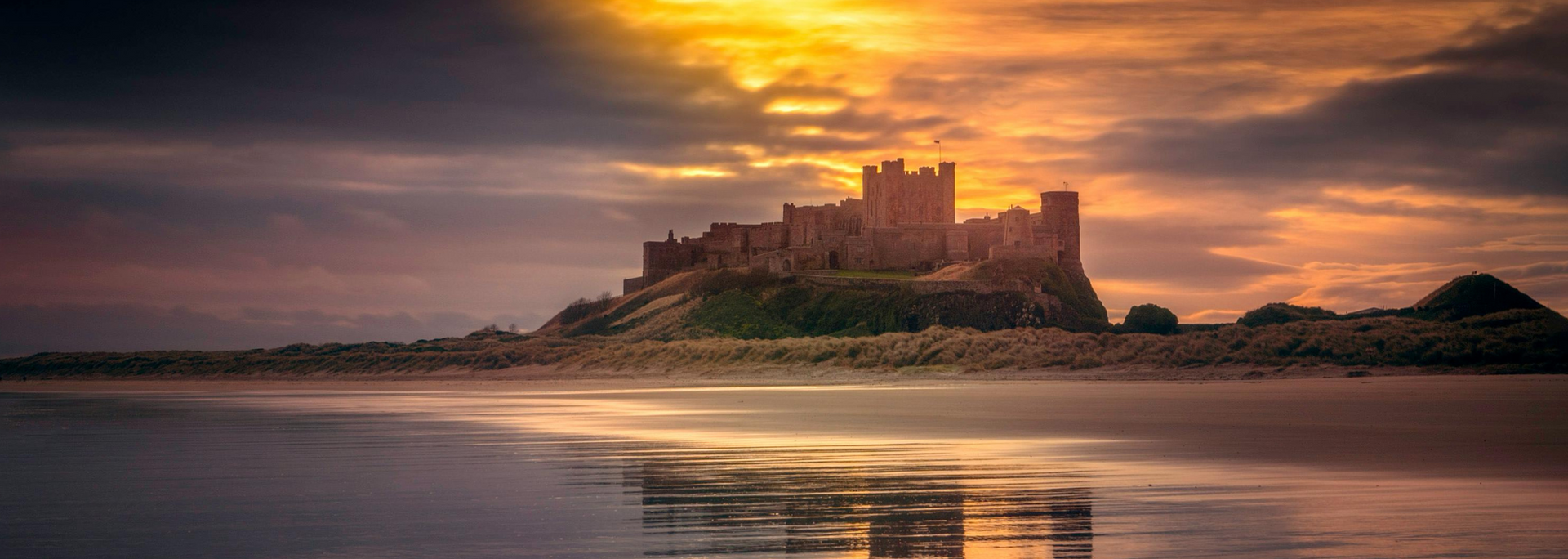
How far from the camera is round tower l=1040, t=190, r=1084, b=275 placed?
312 ft

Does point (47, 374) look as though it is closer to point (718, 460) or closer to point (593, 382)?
point (593, 382)

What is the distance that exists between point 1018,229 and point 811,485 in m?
85.2

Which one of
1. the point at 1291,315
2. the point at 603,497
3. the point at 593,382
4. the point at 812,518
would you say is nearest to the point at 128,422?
the point at 603,497

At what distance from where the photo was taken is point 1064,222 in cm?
9569

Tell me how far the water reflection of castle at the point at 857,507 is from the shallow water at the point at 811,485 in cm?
4

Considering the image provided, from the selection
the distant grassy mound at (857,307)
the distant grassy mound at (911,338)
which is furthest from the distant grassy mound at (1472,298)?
the distant grassy mound at (857,307)

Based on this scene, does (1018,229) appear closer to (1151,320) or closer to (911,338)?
(1151,320)

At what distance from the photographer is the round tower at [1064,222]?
95062 mm

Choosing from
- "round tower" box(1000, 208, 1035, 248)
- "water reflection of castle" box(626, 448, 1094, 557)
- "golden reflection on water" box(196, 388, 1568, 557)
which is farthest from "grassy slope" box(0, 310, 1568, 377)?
"round tower" box(1000, 208, 1035, 248)

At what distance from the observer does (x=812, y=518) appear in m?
8.62

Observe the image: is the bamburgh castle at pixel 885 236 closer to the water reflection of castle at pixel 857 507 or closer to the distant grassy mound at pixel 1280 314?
the distant grassy mound at pixel 1280 314

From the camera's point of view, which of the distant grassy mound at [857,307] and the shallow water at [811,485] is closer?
the shallow water at [811,485]

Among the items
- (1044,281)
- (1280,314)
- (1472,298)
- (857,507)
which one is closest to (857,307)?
(1044,281)

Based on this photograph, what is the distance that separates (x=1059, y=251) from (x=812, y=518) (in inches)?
3488
